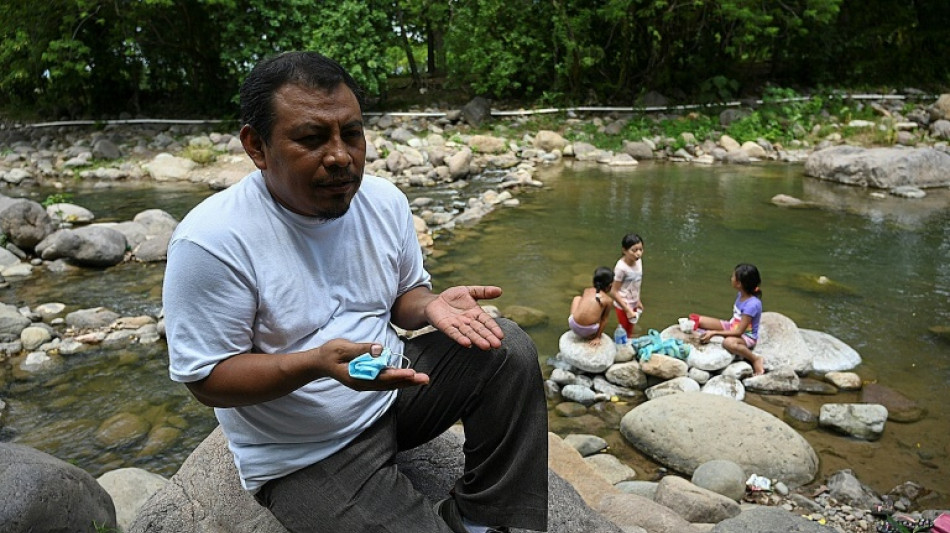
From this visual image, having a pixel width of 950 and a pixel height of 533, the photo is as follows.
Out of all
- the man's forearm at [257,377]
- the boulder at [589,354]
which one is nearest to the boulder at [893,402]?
the boulder at [589,354]

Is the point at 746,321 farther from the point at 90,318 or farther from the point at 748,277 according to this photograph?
the point at 90,318

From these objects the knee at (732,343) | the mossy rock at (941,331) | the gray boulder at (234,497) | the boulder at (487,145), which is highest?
the gray boulder at (234,497)

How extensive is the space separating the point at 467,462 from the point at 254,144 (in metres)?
1.16

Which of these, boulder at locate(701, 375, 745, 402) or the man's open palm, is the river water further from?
the man's open palm

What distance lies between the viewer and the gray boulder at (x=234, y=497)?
272cm

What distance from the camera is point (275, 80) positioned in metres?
2.11

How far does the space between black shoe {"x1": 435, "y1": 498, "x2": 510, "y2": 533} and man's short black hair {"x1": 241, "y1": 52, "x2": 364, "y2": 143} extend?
125 cm

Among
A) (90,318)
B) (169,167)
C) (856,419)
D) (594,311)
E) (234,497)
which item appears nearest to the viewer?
(234,497)

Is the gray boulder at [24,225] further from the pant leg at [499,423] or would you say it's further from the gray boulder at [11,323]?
the pant leg at [499,423]

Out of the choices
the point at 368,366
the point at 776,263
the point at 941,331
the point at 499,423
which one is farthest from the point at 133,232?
the point at 941,331

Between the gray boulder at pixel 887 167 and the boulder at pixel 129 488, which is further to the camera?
the gray boulder at pixel 887 167

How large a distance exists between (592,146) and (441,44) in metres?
7.31

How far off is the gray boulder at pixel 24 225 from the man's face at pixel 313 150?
8.92 metres

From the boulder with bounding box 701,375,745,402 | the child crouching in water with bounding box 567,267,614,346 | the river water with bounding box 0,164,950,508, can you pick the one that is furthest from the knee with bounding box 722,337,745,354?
the child crouching in water with bounding box 567,267,614,346
